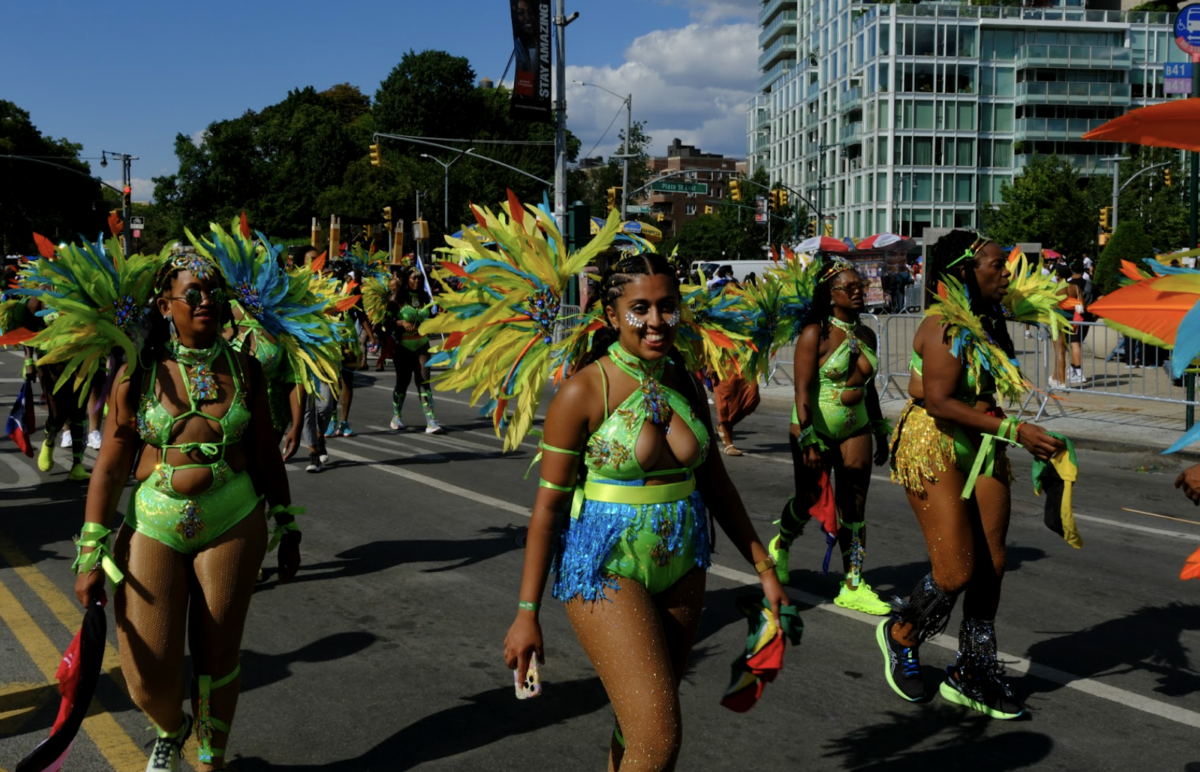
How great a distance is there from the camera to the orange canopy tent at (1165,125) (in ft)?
6.62

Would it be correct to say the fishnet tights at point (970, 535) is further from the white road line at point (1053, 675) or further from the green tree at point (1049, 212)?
the green tree at point (1049, 212)

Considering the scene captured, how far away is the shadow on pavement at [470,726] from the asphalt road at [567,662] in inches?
0.5

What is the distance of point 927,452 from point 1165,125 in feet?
10.2

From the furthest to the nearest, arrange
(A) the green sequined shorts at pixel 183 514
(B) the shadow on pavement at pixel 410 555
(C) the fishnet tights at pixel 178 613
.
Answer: (B) the shadow on pavement at pixel 410 555 → (A) the green sequined shorts at pixel 183 514 → (C) the fishnet tights at pixel 178 613

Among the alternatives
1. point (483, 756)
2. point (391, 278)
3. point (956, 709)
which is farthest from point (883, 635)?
point (391, 278)

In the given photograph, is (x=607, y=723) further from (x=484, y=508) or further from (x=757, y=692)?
(x=484, y=508)

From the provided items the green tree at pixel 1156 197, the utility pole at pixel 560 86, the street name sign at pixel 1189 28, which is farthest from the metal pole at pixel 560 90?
the green tree at pixel 1156 197

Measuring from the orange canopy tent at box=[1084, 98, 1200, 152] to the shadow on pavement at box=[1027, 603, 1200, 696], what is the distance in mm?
3837

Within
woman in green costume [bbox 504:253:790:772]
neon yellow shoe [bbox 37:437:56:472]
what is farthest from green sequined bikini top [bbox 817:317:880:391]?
neon yellow shoe [bbox 37:437:56:472]

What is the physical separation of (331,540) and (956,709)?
16.1 ft

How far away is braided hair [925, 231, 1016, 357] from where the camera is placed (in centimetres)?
512

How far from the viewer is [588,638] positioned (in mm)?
3330

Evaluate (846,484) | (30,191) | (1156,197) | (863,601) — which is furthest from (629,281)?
(30,191)

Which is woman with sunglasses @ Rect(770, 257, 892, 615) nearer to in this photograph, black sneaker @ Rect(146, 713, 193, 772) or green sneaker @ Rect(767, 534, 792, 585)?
green sneaker @ Rect(767, 534, 792, 585)
